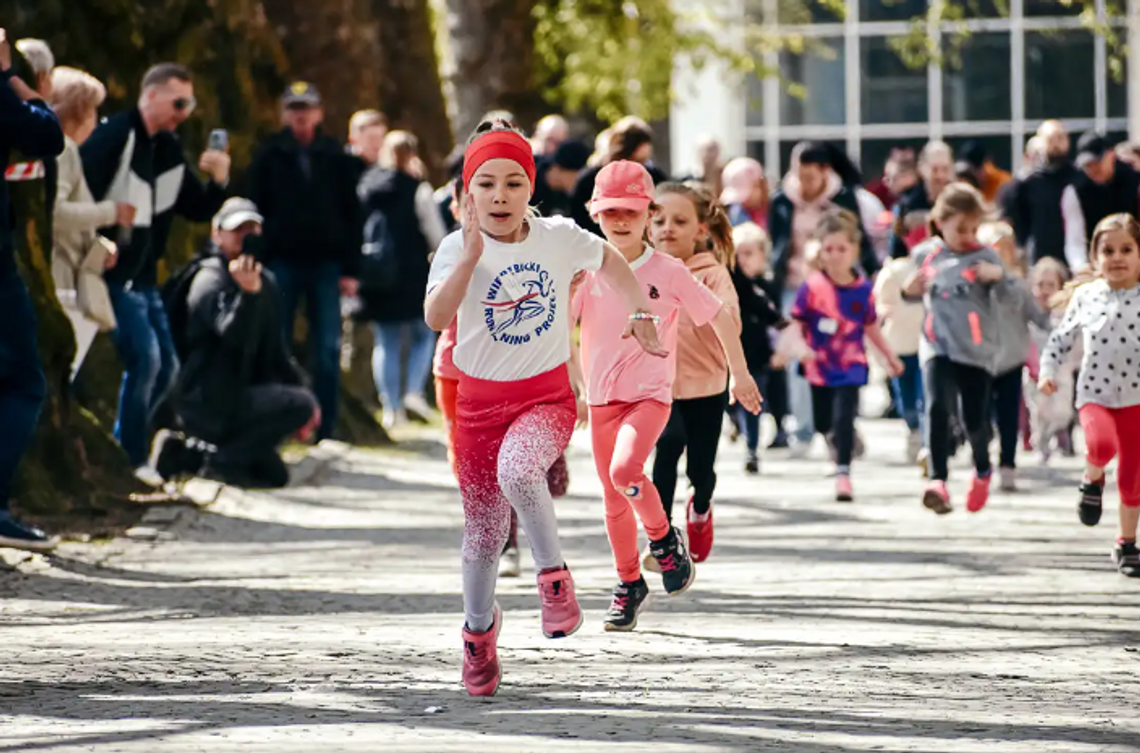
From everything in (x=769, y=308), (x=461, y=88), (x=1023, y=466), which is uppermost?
(x=461, y=88)

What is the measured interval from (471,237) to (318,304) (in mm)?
9607

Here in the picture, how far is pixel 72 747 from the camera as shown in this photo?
649cm

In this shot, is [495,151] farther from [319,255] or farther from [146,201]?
[319,255]

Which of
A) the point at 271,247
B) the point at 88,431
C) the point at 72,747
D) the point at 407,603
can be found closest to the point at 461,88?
the point at 271,247

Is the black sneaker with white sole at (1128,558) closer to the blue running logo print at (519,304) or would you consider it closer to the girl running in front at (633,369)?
the girl running in front at (633,369)

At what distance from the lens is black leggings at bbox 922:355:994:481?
13305mm

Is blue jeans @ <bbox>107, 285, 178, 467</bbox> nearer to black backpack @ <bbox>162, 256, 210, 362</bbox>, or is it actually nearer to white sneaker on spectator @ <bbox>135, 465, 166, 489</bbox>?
white sneaker on spectator @ <bbox>135, 465, 166, 489</bbox>

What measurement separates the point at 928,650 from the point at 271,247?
355 inches

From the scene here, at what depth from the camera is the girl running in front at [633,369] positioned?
9.06 meters

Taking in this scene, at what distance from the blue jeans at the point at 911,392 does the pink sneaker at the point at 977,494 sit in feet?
12.3

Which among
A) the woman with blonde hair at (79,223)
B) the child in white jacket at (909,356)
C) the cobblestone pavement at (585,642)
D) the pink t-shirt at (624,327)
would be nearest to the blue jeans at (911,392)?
the child in white jacket at (909,356)

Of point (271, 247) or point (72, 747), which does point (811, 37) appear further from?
point (72, 747)

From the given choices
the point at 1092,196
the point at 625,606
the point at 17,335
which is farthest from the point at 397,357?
the point at 625,606

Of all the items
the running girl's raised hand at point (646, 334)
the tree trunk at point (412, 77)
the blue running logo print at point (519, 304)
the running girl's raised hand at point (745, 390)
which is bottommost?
the running girl's raised hand at point (745, 390)
